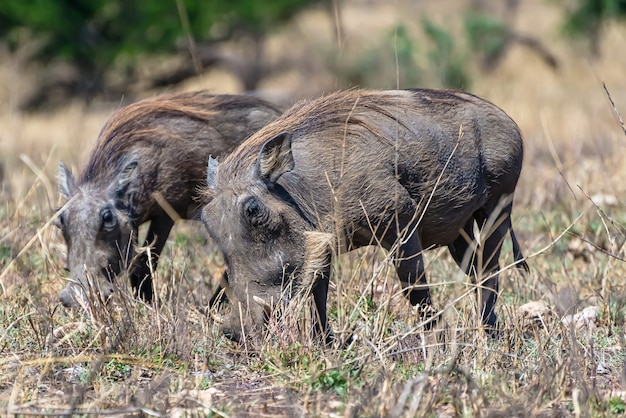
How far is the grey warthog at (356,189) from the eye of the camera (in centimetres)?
375

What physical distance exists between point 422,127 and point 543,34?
73.1 feet

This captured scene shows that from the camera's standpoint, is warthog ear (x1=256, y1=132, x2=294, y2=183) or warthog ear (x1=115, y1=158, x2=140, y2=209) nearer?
warthog ear (x1=256, y1=132, x2=294, y2=183)

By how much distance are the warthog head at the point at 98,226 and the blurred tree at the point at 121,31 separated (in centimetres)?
1304

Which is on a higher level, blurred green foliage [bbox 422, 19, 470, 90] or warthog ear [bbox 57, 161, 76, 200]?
warthog ear [bbox 57, 161, 76, 200]

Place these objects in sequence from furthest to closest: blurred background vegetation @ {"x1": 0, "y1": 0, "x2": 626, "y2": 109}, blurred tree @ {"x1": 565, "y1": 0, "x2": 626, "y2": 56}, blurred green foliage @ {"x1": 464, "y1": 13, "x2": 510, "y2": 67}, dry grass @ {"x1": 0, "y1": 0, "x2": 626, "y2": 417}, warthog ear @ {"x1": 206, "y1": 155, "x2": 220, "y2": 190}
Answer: blurred green foliage @ {"x1": 464, "y1": 13, "x2": 510, "y2": 67} → blurred background vegetation @ {"x1": 0, "y1": 0, "x2": 626, "y2": 109} → blurred tree @ {"x1": 565, "y1": 0, "x2": 626, "y2": 56} → warthog ear @ {"x1": 206, "y1": 155, "x2": 220, "y2": 190} → dry grass @ {"x1": 0, "y1": 0, "x2": 626, "y2": 417}

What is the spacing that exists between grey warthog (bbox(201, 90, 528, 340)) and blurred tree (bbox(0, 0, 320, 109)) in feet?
45.4

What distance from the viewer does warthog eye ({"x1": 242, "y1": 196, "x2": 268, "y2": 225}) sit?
147 inches

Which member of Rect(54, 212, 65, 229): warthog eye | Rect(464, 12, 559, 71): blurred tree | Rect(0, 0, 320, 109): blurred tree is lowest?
Rect(464, 12, 559, 71): blurred tree

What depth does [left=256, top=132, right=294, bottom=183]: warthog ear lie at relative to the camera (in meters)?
3.80

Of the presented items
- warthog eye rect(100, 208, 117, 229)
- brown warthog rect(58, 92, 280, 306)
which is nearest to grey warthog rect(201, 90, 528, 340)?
brown warthog rect(58, 92, 280, 306)

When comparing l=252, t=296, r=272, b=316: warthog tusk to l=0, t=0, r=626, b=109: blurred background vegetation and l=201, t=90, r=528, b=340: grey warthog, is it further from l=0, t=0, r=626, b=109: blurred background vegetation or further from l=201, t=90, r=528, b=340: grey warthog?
l=0, t=0, r=626, b=109: blurred background vegetation

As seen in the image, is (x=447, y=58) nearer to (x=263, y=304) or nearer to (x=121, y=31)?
(x=121, y=31)

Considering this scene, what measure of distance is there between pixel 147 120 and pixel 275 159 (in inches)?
69.6

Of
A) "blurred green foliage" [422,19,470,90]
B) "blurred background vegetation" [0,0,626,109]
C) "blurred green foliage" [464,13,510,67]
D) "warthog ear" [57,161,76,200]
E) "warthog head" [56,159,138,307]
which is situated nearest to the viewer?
"warthog head" [56,159,138,307]
